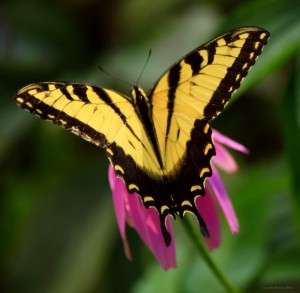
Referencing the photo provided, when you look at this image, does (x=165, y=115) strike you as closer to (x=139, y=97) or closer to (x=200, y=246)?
(x=139, y=97)

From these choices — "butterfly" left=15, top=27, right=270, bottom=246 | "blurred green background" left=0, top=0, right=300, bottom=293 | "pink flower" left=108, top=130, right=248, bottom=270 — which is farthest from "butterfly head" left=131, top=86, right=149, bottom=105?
"blurred green background" left=0, top=0, right=300, bottom=293

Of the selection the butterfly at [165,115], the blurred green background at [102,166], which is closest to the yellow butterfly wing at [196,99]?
the butterfly at [165,115]

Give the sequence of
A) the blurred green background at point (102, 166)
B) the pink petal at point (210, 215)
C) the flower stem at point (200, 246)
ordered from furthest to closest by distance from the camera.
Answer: the blurred green background at point (102, 166) < the pink petal at point (210, 215) < the flower stem at point (200, 246)

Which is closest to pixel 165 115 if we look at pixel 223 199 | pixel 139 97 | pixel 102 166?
pixel 139 97

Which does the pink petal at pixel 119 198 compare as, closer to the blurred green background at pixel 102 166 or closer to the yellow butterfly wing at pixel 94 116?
the yellow butterfly wing at pixel 94 116

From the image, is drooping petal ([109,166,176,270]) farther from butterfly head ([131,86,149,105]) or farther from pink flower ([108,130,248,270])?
butterfly head ([131,86,149,105])
